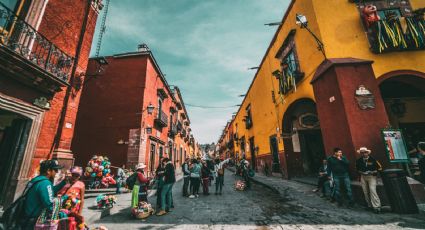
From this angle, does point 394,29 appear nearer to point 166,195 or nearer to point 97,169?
point 166,195

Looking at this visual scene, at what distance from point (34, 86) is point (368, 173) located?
9.92 meters

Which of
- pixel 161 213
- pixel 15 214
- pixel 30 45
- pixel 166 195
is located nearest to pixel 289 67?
pixel 166 195

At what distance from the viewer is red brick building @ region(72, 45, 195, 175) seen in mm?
11195

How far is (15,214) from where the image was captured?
2.26 meters

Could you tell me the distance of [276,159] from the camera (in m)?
13.2

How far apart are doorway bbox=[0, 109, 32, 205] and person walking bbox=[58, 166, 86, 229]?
12.5 feet

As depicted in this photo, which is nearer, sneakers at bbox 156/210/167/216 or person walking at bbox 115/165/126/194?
sneakers at bbox 156/210/167/216

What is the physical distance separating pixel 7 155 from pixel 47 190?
490 centimetres

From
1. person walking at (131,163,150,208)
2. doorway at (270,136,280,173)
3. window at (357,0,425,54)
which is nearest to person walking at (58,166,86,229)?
person walking at (131,163,150,208)

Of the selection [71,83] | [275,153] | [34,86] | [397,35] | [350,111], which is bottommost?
[275,153]

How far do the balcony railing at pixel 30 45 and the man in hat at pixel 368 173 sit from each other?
945cm

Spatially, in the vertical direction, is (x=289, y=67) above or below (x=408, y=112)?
above

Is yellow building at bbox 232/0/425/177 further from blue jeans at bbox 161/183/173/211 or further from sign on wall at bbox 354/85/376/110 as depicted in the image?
blue jeans at bbox 161/183/173/211

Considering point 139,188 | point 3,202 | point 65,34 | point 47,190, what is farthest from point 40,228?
point 65,34
